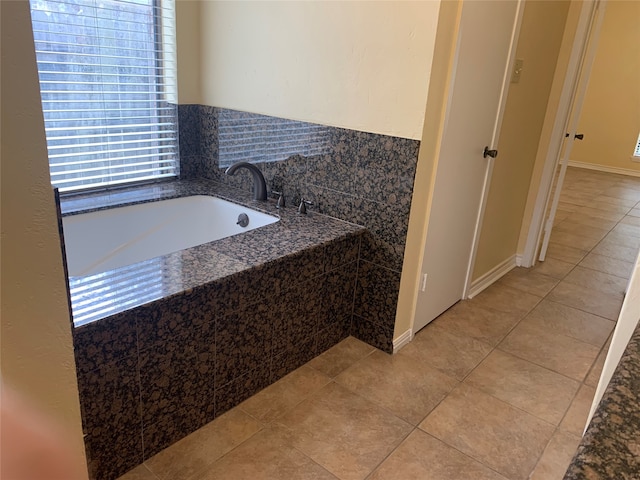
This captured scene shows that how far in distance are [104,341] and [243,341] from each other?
0.57 meters

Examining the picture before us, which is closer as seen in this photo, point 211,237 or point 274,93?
point 274,93

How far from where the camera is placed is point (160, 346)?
1516 mm

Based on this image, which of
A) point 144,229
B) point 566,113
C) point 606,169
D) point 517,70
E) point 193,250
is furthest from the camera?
point 606,169

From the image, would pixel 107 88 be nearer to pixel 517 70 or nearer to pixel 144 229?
pixel 144 229

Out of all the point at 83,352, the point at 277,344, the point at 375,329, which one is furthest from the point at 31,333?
the point at 375,329

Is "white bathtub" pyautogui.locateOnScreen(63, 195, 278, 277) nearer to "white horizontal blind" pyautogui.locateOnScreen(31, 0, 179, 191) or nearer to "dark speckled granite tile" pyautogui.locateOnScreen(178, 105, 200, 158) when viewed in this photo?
"white horizontal blind" pyautogui.locateOnScreen(31, 0, 179, 191)

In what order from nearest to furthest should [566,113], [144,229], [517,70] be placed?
[144,229] < [517,70] < [566,113]

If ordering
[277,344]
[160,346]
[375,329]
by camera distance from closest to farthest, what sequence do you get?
[160,346] < [277,344] < [375,329]

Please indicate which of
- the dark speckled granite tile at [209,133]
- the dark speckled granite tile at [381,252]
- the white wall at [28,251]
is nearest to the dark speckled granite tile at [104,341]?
the white wall at [28,251]

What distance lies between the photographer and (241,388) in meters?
1.89

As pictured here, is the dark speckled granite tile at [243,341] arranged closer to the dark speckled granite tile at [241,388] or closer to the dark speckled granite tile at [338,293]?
the dark speckled granite tile at [241,388]

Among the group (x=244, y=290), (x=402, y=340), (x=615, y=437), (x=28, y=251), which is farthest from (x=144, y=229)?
(x=615, y=437)

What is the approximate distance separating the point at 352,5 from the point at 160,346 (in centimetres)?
157

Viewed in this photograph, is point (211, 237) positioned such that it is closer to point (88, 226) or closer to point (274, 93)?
point (88, 226)
